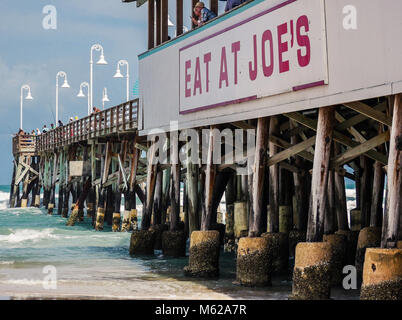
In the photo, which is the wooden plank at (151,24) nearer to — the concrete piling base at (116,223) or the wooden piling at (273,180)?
the wooden piling at (273,180)

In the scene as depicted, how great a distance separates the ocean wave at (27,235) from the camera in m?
21.7

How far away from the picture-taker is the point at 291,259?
591 inches

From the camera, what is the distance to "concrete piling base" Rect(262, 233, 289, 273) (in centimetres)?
1151

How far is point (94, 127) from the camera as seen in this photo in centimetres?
2561

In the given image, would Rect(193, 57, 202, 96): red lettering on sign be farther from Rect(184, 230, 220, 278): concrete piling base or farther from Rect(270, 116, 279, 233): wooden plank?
Rect(184, 230, 220, 278): concrete piling base

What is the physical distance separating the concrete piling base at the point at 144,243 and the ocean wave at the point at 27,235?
7.27 metres

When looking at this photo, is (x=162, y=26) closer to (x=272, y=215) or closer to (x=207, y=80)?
(x=207, y=80)

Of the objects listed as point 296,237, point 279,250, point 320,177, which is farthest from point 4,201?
point 320,177

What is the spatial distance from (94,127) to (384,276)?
19.4 meters

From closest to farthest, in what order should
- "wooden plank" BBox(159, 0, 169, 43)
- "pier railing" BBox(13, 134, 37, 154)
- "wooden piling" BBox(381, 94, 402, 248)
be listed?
"wooden piling" BBox(381, 94, 402, 248) → "wooden plank" BBox(159, 0, 169, 43) → "pier railing" BBox(13, 134, 37, 154)

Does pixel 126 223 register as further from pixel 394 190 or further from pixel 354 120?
pixel 394 190

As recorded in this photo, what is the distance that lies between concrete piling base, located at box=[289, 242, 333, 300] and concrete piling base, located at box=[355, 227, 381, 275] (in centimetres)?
230

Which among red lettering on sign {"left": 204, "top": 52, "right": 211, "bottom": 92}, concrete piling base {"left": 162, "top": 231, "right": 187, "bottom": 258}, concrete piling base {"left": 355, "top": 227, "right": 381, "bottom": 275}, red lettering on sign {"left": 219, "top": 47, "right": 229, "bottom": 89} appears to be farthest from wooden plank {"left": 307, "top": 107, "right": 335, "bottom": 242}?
concrete piling base {"left": 162, "top": 231, "right": 187, "bottom": 258}

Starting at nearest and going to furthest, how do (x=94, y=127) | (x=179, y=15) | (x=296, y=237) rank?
1. (x=296, y=237)
2. (x=179, y=15)
3. (x=94, y=127)
